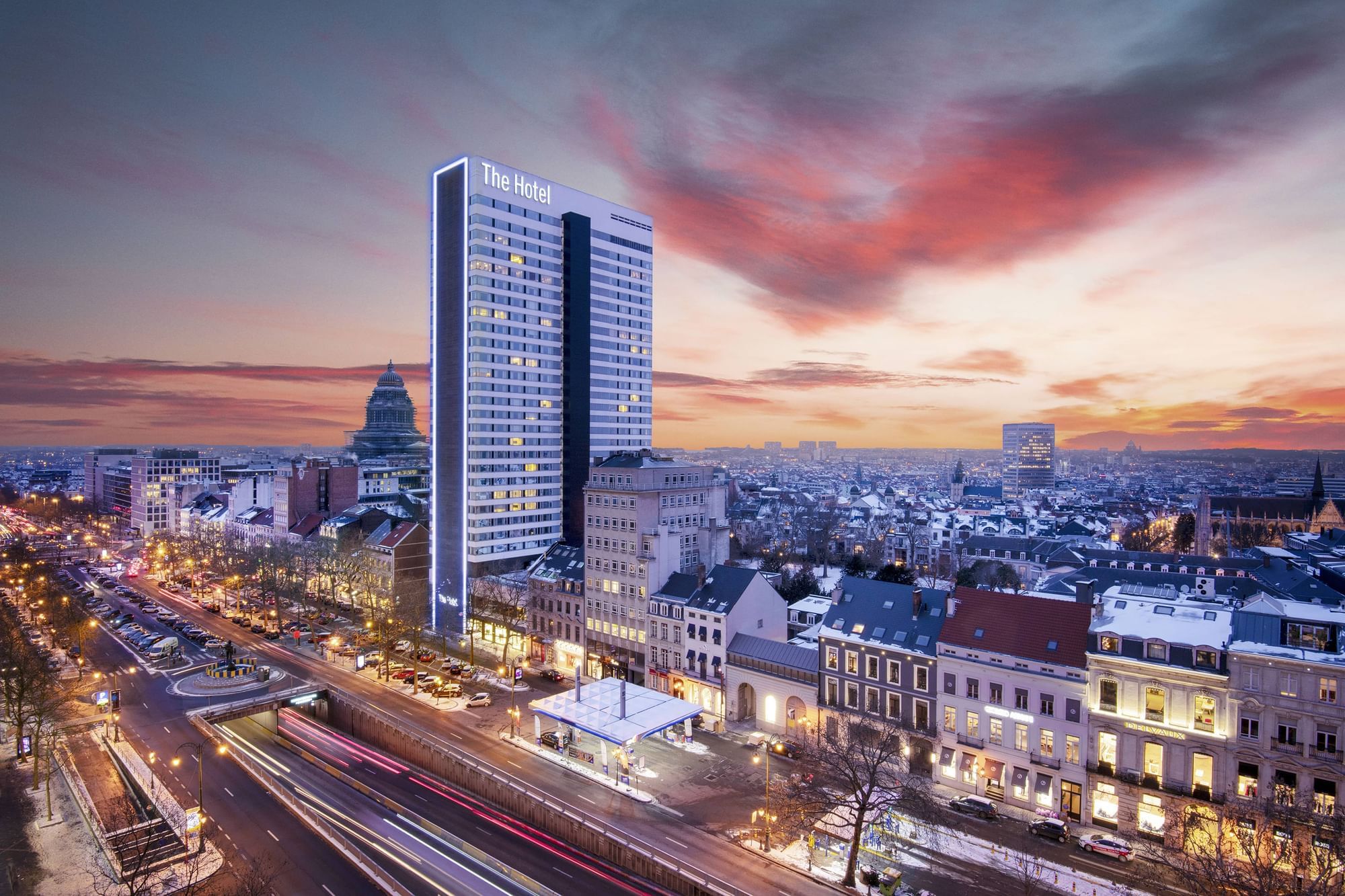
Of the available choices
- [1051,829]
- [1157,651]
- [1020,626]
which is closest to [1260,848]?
[1051,829]

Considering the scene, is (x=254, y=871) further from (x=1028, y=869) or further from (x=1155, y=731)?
(x=1155, y=731)

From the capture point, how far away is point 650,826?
168ft

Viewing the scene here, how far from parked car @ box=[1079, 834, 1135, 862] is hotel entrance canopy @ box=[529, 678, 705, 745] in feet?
105

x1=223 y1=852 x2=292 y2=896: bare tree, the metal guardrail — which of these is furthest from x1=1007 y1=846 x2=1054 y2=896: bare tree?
x1=223 y1=852 x2=292 y2=896: bare tree

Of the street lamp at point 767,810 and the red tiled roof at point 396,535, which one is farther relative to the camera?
the red tiled roof at point 396,535

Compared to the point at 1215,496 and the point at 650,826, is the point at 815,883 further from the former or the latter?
the point at 1215,496

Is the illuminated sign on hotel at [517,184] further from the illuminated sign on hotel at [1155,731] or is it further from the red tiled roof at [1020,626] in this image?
the illuminated sign on hotel at [1155,731]

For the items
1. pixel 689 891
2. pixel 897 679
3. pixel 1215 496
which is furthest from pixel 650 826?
pixel 1215 496

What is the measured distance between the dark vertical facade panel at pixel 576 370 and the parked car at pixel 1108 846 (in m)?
94.3

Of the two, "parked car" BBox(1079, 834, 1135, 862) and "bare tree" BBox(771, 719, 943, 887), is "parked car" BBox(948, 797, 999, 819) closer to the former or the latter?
"bare tree" BBox(771, 719, 943, 887)

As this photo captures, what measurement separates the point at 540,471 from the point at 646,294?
1835 inches

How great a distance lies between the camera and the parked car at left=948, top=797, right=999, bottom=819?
50781 millimetres

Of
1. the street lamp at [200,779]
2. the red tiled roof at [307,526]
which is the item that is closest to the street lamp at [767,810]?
the street lamp at [200,779]

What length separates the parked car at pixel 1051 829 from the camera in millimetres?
47344
